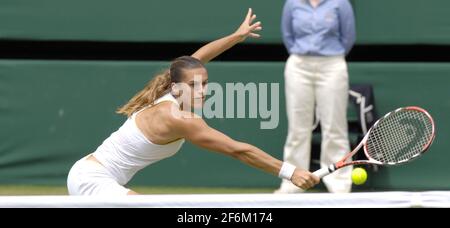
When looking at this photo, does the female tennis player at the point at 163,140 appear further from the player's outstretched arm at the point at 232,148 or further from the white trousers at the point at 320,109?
the white trousers at the point at 320,109

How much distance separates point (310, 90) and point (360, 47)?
0.92m

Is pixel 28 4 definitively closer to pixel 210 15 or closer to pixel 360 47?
pixel 210 15

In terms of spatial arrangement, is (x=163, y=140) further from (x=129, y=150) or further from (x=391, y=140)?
(x=391, y=140)

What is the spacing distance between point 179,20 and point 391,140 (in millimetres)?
3145

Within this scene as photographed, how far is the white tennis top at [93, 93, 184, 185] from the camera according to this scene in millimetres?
4883

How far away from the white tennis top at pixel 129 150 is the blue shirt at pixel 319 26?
317cm

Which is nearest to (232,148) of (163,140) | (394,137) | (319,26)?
(163,140)

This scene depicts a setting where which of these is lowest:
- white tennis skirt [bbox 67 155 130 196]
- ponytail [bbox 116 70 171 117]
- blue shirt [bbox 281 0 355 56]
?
white tennis skirt [bbox 67 155 130 196]

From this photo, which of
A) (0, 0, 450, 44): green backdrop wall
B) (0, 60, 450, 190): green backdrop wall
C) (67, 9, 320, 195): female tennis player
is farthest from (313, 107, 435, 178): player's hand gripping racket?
(0, 0, 450, 44): green backdrop wall

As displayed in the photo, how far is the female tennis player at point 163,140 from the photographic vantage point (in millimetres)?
4668

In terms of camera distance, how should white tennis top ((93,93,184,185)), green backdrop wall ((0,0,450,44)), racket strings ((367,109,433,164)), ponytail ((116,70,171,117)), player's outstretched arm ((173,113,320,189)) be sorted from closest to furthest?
player's outstretched arm ((173,113,320,189)) < white tennis top ((93,93,184,185)) < ponytail ((116,70,171,117)) < racket strings ((367,109,433,164)) < green backdrop wall ((0,0,450,44))

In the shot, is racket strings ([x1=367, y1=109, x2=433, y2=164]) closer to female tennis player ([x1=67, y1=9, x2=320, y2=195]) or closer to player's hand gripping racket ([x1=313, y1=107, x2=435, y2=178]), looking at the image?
player's hand gripping racket ([x1=313, y1=107, x2=435, y2=178])

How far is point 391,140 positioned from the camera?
5816 mm

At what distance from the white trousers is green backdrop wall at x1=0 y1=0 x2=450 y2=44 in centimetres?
52
